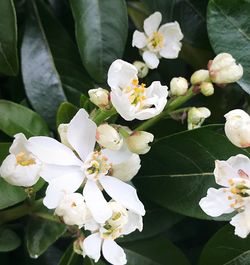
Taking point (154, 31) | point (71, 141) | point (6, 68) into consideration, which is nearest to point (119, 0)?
point (154, 31)

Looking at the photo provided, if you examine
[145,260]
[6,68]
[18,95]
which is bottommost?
[145,260]

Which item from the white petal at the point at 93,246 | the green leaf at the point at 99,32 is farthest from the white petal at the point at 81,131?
the green leaf at the point at 99,32

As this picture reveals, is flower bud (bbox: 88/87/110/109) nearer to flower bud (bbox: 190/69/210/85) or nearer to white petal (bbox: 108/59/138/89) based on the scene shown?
white petal (bbox: 108/59/138/89)

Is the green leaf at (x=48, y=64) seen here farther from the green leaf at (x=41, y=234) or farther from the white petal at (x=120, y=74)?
the white petal at (x=120, y=74)

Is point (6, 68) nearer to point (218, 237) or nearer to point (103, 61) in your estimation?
point (103, 61)

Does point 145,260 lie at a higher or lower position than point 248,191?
lower
